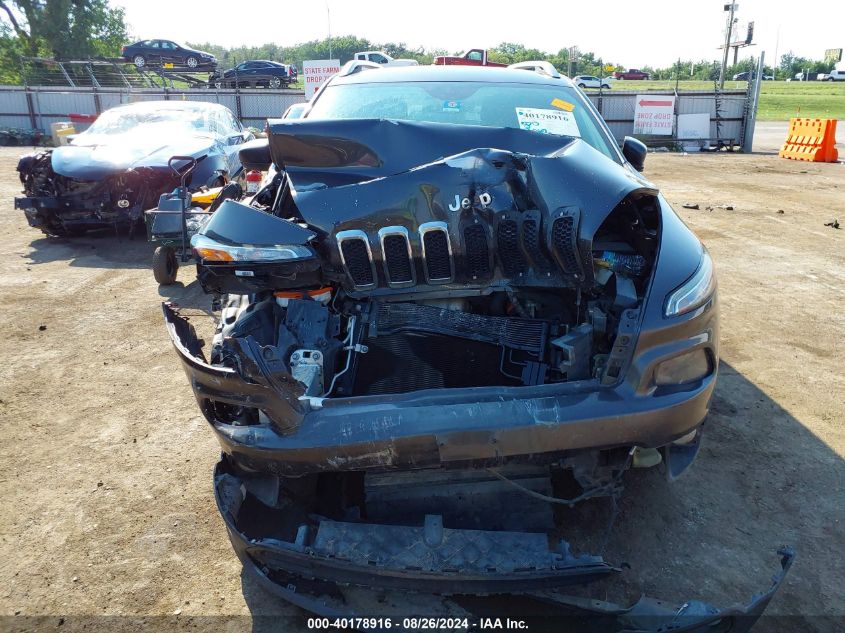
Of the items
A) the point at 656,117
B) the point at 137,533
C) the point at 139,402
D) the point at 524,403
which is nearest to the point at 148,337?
the point at 139,402

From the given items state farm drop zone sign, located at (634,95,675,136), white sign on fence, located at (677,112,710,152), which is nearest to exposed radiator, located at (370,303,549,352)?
white sign on fence, located at (677,112,710,152)

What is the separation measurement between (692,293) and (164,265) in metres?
5.12

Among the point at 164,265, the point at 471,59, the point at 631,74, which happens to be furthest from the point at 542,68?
the point at 631,74

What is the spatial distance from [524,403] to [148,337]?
3.67m

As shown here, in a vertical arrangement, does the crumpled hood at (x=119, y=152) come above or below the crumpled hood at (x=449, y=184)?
below

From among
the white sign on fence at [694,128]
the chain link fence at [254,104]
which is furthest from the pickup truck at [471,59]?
the white sign on fence at [694,128]

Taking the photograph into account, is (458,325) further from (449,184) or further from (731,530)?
(731,530)

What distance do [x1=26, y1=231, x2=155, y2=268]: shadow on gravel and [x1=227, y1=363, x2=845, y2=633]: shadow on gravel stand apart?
5.62 m

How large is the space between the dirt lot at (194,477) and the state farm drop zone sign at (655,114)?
48.2ft

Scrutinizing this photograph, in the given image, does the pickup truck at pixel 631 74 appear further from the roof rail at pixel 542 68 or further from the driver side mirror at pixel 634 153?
the driver side mirror at pixel 634 153

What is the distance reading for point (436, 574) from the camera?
2027 millimetres

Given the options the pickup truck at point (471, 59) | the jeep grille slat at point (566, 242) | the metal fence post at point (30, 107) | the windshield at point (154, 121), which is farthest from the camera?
the metal fence post at point (30, 107)

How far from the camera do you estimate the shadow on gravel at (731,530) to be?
2.34 metres

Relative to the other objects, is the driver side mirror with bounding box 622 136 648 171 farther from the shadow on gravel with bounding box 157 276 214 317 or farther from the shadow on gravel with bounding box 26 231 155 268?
the shadow on gravel with bounding box 26 231 155 268
